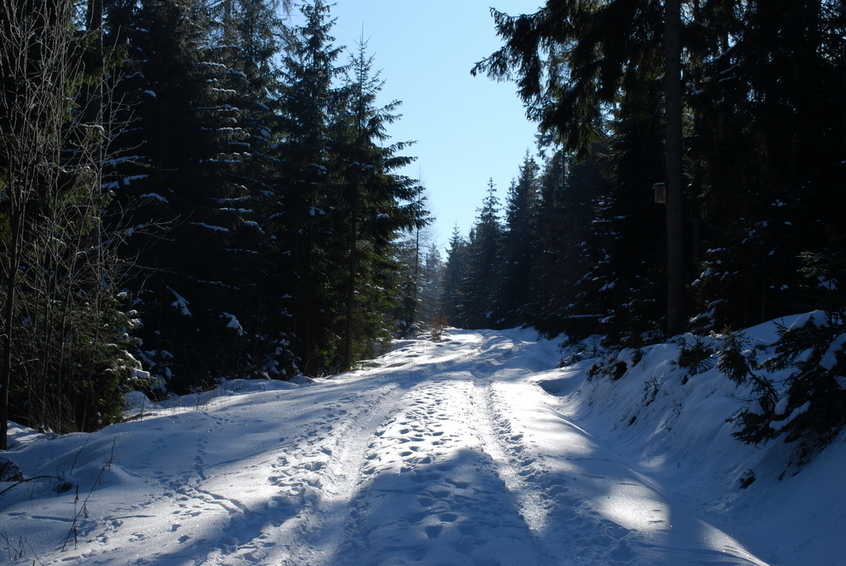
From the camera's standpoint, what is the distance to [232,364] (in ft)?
50.7

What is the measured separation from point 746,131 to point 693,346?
663cm

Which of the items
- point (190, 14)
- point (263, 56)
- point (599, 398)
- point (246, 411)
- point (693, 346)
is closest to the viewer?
point (693, 346)

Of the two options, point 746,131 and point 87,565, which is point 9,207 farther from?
point 746,131

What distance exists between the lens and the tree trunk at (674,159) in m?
10.6

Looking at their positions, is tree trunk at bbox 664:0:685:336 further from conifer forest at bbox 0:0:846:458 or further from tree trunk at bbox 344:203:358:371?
tree trunk at bbox 344:203:358:371

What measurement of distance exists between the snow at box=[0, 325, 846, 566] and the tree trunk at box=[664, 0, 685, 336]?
2.76 m

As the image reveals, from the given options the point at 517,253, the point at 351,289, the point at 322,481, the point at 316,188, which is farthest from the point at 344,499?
the point at 517,253

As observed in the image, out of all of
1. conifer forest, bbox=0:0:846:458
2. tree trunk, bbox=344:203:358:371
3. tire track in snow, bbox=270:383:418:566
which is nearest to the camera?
tire track in snow, bbox=270:383:418:566

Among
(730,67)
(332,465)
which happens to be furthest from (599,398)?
(730,67)

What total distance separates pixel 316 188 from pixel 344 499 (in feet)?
55.5

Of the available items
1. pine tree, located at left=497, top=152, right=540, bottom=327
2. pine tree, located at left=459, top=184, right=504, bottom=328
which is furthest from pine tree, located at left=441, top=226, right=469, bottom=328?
pine tree, located at left=497, top=152, right=540, bottom=327

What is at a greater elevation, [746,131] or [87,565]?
[746,131]

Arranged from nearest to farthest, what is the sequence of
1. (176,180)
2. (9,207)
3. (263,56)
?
(9,207) < (176,180) < (263,56)

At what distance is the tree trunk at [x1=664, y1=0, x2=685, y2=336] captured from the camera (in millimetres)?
10625
